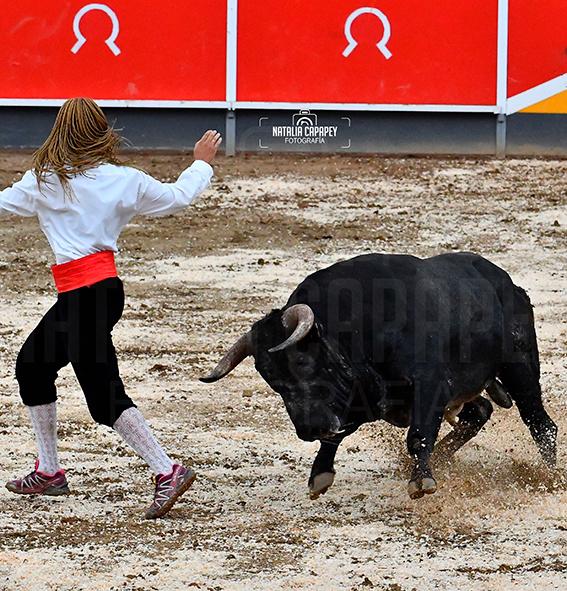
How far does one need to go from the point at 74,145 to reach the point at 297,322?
950mm

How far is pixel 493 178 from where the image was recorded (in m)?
12.7

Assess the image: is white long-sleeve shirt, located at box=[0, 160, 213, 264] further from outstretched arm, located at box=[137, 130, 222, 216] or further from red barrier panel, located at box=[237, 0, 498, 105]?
red barrier panel, located at box=[237, 0, 498, 105]

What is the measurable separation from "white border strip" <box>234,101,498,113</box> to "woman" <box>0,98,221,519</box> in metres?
7.94

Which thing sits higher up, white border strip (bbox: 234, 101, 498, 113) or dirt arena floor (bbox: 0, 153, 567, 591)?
white border strip (bbox: 234, 101, 498, 113)

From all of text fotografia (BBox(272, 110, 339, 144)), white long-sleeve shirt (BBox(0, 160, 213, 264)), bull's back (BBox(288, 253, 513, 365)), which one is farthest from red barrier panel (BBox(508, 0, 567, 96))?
white long-sleeve shirt (BBox(0, 160, 213, 264))

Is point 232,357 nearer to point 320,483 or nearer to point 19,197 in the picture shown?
point 320,483

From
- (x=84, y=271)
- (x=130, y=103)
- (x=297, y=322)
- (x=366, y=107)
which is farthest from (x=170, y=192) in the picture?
(x=366, y=107)

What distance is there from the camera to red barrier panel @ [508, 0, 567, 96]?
13.1 metres

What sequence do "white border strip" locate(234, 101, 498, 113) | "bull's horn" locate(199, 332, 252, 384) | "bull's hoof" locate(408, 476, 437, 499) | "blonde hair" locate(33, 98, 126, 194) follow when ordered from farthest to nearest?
"white border strip" locate(234, 101, 498, 113) < "bull's horn" locate(199, 332, 252, 384) < "bull's hoof" locate(408, 476, 437, 499) < "blonde hair" locate(33, 98, 126, 194)

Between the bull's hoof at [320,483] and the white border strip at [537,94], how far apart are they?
835 cm

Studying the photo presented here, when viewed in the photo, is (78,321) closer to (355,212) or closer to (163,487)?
(163,487)

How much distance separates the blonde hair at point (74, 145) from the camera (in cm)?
504

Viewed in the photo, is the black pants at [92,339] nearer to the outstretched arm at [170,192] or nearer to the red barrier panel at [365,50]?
the outstretched arm at [170,192]

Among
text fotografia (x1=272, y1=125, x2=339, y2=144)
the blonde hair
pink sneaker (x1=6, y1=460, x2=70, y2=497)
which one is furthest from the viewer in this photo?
text fotografia (x1=272, y1=125, x2=339, y2=144)
